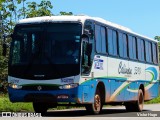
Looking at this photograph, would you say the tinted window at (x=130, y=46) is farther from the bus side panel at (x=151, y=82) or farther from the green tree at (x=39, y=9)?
the green tree at (x=39, y=9)

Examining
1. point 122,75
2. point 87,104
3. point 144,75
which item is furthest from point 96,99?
point 144,75

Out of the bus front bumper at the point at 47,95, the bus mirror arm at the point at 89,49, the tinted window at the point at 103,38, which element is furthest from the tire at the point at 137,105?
the bus front bumper at the point at 47,95

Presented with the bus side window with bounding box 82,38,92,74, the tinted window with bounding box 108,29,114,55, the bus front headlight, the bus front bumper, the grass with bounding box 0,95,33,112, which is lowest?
the grass with bounding box 0,95,33,112

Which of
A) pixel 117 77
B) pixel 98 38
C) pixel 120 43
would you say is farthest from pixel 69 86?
pixel 120 43

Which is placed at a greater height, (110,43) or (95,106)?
(110,43)

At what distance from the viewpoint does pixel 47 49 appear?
701 inches

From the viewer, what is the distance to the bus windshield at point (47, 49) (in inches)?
691

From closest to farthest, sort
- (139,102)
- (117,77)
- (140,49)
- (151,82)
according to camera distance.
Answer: (117,77), (139,102), (140,49), (151,82)

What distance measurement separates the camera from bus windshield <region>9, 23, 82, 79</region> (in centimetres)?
1755

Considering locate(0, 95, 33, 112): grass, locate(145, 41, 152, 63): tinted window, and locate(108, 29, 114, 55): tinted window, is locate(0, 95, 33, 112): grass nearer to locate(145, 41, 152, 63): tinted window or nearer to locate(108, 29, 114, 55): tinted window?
locate(108, 29, 114, 55): tinted window

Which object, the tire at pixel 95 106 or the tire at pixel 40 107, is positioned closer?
the tire at pixel 95 106

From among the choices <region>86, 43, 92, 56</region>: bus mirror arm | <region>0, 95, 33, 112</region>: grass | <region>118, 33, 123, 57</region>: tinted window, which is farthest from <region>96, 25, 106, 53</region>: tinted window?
<region>0, 95, 33, 112</region>: grass

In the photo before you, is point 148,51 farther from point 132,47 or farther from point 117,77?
point 117,77

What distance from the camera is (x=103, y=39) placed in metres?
19.8
